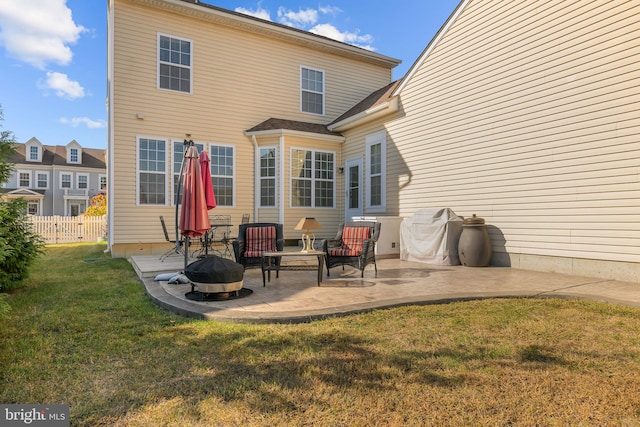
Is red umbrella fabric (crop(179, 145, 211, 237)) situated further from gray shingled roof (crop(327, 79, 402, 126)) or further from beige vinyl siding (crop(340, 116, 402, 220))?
gray shingled roof (crop(327, 79, 402, 126))

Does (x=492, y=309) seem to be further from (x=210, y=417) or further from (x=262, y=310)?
(x=210, y=417)

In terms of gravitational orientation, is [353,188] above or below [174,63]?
below

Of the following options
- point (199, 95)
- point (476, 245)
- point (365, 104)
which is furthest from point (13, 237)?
point (365, 104)

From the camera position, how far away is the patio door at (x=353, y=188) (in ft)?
38.5

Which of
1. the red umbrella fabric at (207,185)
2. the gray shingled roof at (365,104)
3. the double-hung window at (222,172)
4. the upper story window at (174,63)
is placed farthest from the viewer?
the gray shingled roof at (365,104)

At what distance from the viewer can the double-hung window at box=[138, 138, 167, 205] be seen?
10.2 metres

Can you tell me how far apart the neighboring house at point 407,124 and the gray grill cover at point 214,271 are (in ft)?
19.2

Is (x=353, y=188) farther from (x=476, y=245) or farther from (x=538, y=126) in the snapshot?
(x=538, y=126)

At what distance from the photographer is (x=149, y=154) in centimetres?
1034

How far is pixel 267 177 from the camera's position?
38.2 ft

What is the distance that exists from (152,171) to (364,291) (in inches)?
312

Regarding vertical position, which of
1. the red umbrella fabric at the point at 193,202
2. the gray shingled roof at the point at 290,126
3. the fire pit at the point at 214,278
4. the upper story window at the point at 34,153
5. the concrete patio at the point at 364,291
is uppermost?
the upper story window at the point at 34,153

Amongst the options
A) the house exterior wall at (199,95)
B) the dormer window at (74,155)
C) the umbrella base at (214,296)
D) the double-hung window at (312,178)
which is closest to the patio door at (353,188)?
the double-hung window at (312,178)

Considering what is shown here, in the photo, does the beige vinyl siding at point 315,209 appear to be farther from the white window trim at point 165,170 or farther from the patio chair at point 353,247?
the patio chair at point 353,247
